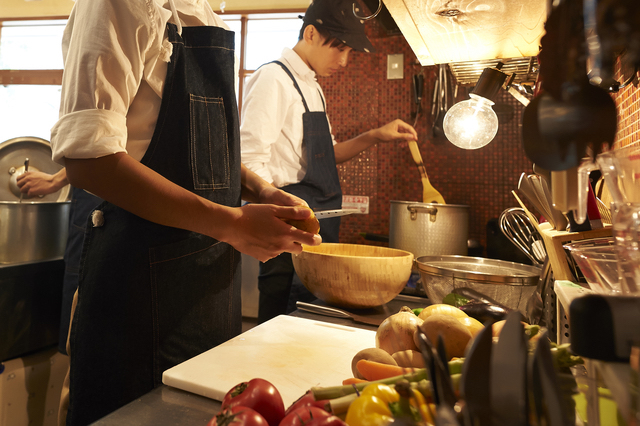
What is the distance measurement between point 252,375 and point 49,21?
13.7ft

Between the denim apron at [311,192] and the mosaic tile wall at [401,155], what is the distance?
0.85 metres

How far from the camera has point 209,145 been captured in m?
0.99

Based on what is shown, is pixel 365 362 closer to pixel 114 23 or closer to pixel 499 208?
pixel 114 23

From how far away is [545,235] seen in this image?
31.3 inches

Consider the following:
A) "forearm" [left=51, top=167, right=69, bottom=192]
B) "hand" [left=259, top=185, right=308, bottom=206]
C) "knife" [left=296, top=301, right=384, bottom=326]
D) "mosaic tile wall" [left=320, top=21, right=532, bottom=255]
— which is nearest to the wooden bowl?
"knife" [left=296, top=301, right=384, bottom=326]

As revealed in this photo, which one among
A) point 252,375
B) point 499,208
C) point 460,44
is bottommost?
point 252,375

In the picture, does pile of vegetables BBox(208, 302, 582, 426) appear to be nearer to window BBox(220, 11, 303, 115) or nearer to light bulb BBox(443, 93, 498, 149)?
light bulb BBox(443, 93, 498, 149)

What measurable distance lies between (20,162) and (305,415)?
171 cm

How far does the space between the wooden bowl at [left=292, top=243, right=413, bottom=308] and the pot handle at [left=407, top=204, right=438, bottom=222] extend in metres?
0.97

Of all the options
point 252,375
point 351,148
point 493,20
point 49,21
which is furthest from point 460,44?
point 49,21

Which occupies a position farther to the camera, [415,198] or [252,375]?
[415,198]

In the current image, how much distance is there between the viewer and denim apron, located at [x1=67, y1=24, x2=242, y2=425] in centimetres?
86

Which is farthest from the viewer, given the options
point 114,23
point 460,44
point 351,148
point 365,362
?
point 351,148

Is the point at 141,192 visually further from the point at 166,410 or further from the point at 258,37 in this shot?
the point at 258,37
